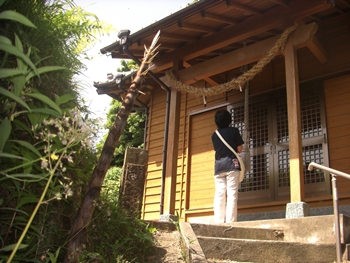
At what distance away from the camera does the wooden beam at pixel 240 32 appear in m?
6.43

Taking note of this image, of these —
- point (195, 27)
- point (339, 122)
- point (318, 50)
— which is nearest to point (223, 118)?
point (195, 27)

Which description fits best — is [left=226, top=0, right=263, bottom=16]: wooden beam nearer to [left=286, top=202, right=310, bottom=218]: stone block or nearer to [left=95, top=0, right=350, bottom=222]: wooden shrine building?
[left=95, top=0, right=350, bottom=222]: wooden shrine building

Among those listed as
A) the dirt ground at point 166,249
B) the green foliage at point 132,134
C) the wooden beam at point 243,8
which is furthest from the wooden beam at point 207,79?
the green foliage at point 132,134

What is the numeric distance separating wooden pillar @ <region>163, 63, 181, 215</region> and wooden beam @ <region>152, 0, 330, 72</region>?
72 cm

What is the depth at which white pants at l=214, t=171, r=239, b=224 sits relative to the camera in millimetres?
5809

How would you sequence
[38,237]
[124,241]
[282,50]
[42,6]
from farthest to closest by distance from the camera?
[282,50] < [124,241] < [42,6] < [38,237]

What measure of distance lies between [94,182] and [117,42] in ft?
18.4

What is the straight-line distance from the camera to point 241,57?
7148mm

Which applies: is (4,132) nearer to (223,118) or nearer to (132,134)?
(223,118)

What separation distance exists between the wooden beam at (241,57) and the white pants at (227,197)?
218 cm

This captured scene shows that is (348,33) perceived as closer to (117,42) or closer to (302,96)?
(302,96)

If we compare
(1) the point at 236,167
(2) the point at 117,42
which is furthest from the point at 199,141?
(1) the point at 236,167

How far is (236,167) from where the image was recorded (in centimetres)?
593

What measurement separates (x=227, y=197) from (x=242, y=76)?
2128mm
